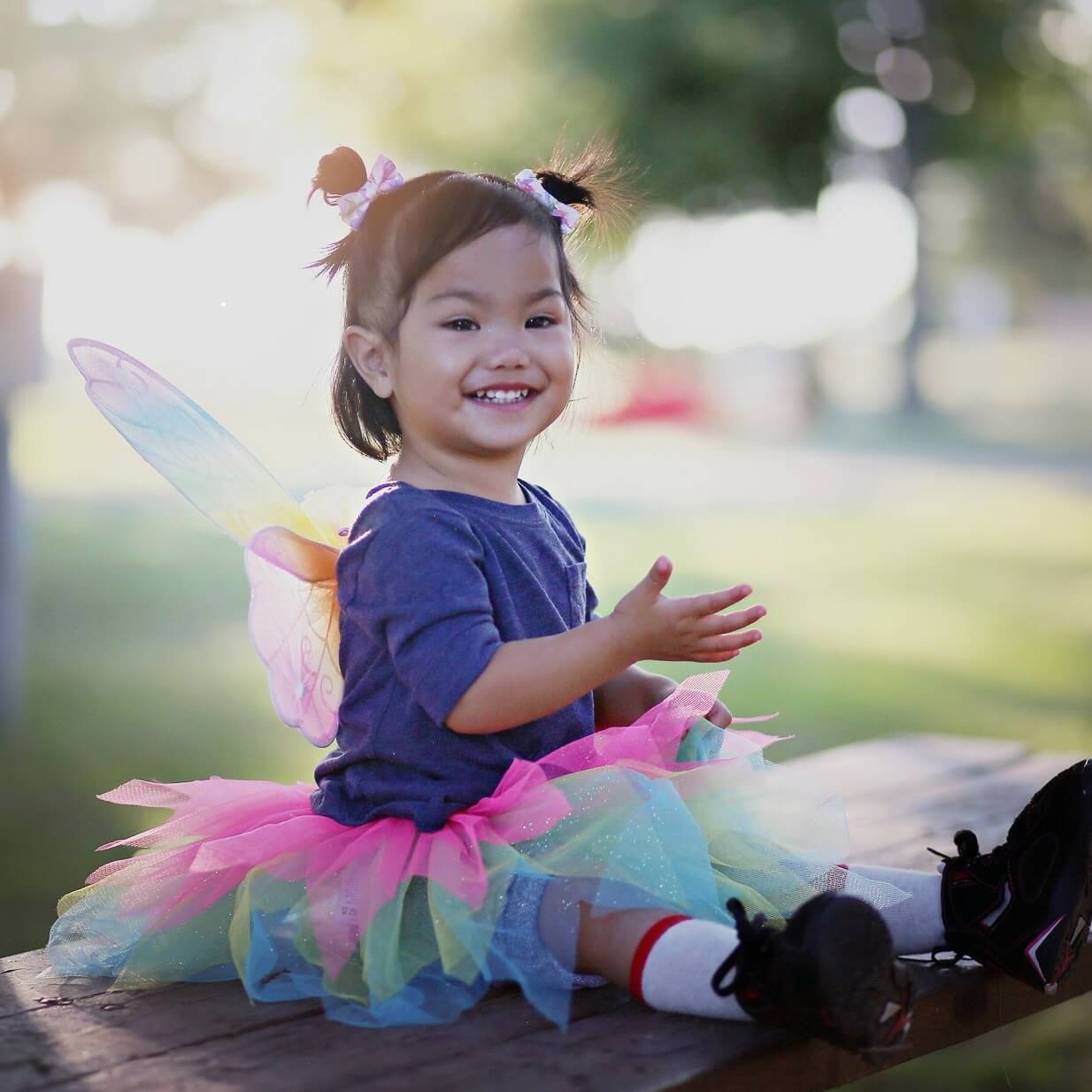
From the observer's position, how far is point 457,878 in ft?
5.47

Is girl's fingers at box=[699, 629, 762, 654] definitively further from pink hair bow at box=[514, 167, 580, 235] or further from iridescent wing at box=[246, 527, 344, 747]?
pink hair bow at box=[514, 167, 580, 235]

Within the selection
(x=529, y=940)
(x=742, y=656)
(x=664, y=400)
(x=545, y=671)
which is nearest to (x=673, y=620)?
(x=545, y=671)

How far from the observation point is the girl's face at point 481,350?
191cm

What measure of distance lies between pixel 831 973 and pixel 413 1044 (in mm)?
443

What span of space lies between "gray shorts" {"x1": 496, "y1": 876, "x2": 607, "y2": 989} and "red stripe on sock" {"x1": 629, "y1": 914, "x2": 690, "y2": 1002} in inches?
2.9

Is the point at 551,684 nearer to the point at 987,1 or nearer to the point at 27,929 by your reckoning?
the point at 27,929

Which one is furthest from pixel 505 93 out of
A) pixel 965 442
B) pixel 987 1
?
pixel 965 442

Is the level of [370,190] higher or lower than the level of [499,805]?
higher

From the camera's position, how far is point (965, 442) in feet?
65.0

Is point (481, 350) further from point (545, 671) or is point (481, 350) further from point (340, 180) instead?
point (545, 671)

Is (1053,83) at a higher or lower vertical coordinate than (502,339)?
higher

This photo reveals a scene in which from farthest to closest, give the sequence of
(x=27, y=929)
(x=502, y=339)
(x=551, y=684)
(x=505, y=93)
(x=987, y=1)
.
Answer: (x=987, y=1)
(x=505, y=93)
(x=27, y=929)
(x=502, y=339)
(x=551, y=684)

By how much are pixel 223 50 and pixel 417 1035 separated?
65.7 feet

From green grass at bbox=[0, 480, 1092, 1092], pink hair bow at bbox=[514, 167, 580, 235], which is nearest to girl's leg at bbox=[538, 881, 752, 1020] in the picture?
pink hair bow at bbox=[514, 167, 580, 235]
